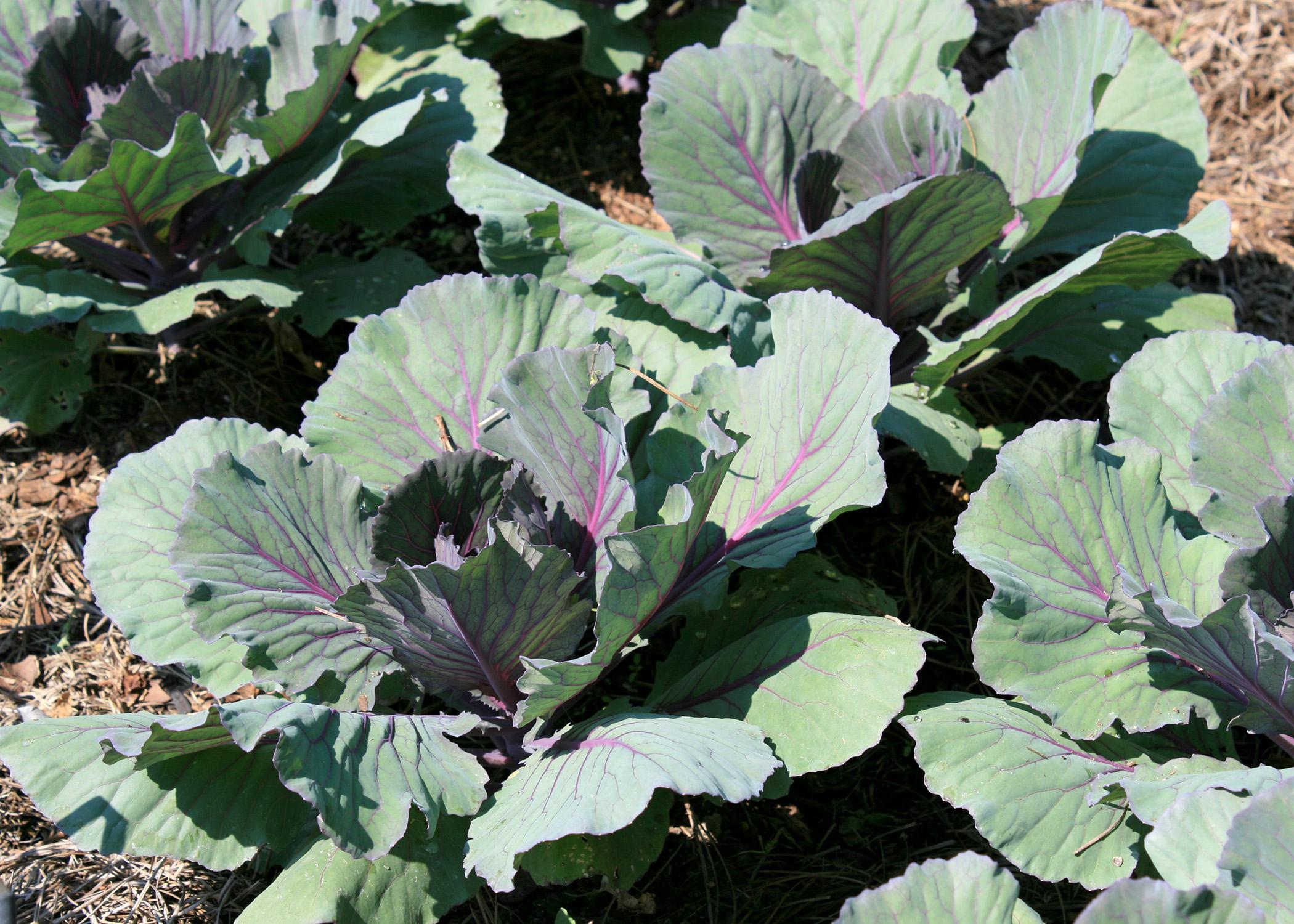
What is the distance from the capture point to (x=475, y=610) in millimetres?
1873

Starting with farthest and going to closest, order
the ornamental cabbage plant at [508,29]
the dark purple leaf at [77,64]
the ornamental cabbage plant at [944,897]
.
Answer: the ornamental cabbage plant at [508,29], the dark purple leaf at [77,64], the ornamental cabbage plant at [944,897]

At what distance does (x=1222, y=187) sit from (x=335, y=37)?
2891 millimetres

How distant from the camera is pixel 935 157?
265 cm

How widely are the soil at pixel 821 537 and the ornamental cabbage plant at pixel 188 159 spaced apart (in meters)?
0.20

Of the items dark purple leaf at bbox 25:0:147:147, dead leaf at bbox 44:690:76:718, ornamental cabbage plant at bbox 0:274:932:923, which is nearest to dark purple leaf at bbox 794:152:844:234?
ornamental cabbage plant at bbox 0:274:932:923

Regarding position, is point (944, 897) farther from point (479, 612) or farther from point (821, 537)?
point (821, 537)

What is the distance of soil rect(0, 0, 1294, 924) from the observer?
229 cm

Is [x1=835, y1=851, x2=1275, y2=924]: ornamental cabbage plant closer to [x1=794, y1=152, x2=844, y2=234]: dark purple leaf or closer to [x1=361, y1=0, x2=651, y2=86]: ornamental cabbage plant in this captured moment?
[x1=794, y1=152, x2=844, y2=234]: dark purple leaf

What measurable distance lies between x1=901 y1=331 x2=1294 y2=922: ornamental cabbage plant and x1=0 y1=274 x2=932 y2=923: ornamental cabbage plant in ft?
0.84

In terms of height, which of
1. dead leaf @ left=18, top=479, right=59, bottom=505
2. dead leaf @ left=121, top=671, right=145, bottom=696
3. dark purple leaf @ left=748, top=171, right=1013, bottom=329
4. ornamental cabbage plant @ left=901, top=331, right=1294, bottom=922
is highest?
dark purple leaf @ left=748, top=171, right=1013, bottom=329

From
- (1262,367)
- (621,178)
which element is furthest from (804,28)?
(1262,367)

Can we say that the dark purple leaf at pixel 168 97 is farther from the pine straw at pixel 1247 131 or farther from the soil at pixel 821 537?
the pine straw at pixel 1247 131

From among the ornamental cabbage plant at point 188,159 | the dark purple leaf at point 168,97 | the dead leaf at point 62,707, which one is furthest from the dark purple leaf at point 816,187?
the dead leaf at point 62,707

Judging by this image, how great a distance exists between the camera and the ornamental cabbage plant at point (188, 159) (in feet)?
8.65
